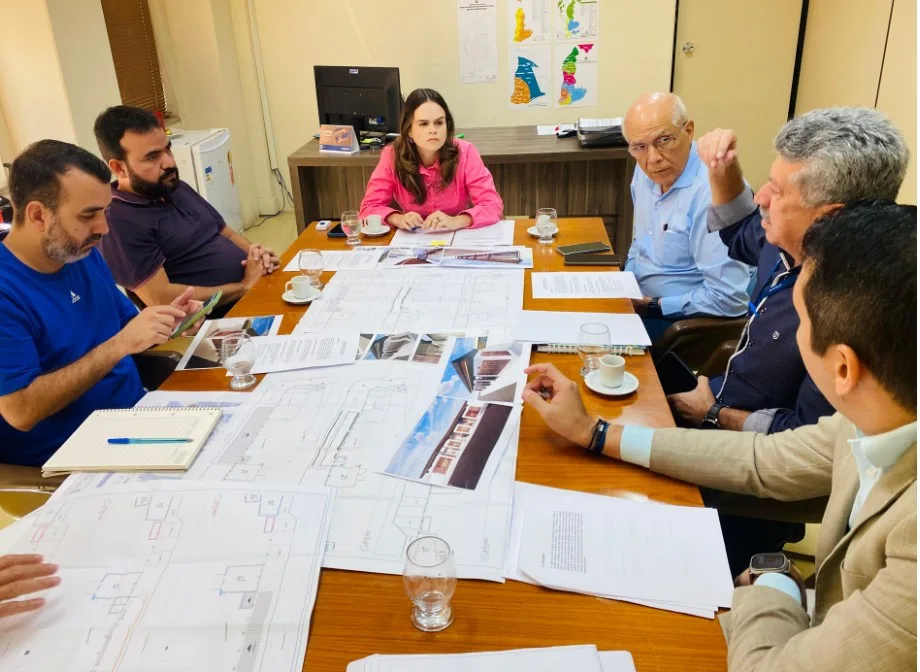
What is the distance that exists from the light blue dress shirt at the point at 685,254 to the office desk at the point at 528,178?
1277 mm

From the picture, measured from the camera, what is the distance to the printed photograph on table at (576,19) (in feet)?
15.8

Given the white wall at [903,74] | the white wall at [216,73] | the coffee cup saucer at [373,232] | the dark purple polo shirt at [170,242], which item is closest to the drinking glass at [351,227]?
the coffee cup saucer at [373,232]

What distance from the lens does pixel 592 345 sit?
1.50 m

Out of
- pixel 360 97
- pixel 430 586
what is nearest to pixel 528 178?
pixel 360 97

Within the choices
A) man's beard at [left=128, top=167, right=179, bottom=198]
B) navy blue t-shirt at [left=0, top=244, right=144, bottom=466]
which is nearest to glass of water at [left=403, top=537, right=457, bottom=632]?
navy blue t-shirt at [left=0, top=244, right=144, bottom=466]

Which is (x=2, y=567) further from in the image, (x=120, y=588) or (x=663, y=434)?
(x=663, y=434)

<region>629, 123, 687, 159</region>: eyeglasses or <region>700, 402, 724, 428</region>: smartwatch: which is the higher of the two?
<region>629, 123, 687, 159</region>: eyeglasses

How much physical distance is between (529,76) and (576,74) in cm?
36

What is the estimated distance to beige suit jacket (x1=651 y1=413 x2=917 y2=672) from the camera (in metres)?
0.71

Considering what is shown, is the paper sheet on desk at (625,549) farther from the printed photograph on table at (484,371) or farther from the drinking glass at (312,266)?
the drinking glass at (312,266)

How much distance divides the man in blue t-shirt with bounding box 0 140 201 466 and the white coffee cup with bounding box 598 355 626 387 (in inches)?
40.1

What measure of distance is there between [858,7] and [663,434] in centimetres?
420

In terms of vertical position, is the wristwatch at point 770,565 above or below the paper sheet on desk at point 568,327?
below

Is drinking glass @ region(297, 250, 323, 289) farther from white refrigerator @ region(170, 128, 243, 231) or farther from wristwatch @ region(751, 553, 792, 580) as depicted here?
white refrigerator @ region(170, 128, 243, 231)
